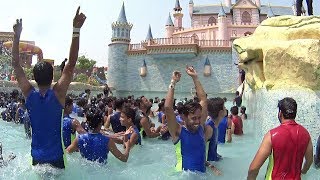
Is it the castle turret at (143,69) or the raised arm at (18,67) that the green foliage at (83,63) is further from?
the raised arm at (18,67)

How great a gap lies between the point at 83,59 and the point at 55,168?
46.1 meters

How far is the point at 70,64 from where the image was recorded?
10.8 feet

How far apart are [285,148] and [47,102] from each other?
202 centimetres

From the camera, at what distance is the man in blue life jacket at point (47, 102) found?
3.28m

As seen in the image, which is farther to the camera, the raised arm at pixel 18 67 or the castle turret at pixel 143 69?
the castle turret at pixel 143 69

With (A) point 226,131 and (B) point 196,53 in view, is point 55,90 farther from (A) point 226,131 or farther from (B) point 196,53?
(B) point 196,53

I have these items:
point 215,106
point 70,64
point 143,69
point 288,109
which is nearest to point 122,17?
point 143,69

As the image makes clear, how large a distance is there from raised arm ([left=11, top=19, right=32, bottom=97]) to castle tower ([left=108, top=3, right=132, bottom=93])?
3356cm

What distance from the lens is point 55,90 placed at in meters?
3.31

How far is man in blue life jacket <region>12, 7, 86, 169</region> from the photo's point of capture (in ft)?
10.8

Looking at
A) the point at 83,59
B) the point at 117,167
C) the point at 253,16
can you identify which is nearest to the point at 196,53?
the point at 253,16

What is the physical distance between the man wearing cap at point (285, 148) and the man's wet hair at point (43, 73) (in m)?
1.88

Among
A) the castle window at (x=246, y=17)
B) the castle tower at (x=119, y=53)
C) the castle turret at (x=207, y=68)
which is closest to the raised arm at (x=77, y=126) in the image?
the castle turret at (x=207, y=68)

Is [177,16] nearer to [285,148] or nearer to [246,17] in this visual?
[246,17]
